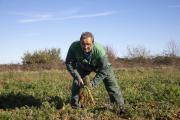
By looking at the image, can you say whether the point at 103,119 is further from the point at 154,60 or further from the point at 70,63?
the point at 154,60

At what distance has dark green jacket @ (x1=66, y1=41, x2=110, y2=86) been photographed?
24.1 ft

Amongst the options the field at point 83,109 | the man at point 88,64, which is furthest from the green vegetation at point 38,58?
the man at point 88,64

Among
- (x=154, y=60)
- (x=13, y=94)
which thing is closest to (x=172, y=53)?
(x=154, y=60)

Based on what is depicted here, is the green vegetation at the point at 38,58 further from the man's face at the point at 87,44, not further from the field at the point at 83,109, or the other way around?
the man's face at the point at 87,44

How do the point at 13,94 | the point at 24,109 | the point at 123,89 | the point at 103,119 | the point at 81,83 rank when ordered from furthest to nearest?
the point at 123,89, the point at 13,94, the point at 24,109, the point at 81,83, the point at 103,119

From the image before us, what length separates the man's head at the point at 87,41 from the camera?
6.97 meters

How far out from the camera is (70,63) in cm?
767

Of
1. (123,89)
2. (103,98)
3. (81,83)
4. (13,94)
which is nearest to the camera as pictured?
(81,83)

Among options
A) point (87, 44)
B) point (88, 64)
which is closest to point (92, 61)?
point (88, 64)

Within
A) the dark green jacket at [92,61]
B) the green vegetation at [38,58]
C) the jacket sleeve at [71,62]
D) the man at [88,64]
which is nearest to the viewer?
the man at [88,64]

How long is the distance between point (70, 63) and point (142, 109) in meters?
1.70

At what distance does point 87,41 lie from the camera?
22.9 feet

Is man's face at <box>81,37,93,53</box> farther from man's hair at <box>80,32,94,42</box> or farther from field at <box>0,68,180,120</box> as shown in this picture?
field at <box>0,68,180,120</box>

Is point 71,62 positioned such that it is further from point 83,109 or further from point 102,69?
point 83,109
